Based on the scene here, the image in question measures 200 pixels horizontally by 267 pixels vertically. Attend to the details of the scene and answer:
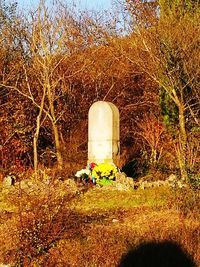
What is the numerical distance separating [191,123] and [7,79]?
5.57 metres

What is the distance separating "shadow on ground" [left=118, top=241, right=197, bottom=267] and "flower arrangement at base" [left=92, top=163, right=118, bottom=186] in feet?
20.6

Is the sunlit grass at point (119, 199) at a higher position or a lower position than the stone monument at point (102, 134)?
lower

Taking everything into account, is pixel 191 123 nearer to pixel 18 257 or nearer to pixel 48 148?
pixel 48 148

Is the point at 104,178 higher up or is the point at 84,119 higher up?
the point at 84,119

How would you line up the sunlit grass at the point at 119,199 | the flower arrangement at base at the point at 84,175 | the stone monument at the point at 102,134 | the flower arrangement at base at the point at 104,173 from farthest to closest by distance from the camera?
the stone monument at the point at 102,134
the flower arrangement at base at the point at 84,175
the flower arrangement at base at the point at 104,173
the sunlit grass at the point at 119,199

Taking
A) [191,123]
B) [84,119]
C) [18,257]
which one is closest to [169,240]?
[18,257]

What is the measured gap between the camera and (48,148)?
60.1 feet

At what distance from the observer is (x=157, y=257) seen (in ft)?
23.5

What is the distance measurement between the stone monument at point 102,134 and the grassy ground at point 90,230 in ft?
13.5

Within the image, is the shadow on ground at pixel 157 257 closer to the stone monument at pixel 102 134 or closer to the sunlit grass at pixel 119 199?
the sunlit grass at pixel 119 199

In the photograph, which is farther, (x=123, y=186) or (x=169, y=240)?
(x=123, y=186)

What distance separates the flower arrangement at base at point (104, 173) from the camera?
45.3 ft

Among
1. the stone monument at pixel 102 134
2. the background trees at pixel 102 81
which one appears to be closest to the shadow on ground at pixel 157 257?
the background trees at pixel 102 81

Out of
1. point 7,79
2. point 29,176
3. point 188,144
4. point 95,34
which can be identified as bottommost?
point 29,176
